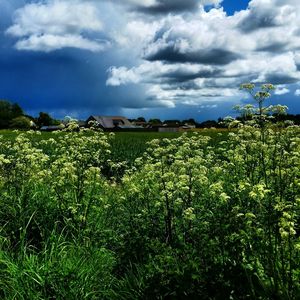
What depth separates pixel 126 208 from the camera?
913cm

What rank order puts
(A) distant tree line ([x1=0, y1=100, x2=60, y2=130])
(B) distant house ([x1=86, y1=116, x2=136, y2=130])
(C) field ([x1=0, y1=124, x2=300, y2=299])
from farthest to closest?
(B) distant house ([x1=86, y1=116, x2=136, y2=130]) → (A) distant tree line ([x1=0, y1=100, x2=60, y2=130]) → (C) field ([x1=0, y1=124, x2=300, y2=299])

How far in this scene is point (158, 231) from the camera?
7691 millimetres

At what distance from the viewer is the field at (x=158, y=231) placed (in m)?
5.38

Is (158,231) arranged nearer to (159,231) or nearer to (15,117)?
(159,231)

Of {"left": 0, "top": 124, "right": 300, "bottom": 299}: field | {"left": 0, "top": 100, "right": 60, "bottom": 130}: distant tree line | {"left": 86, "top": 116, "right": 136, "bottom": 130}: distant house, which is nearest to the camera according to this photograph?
{"left": 0, "top": 124, "right": 300, "bottom": 299}: field

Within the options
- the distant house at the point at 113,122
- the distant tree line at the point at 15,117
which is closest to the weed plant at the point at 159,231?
the distant tree line at the point at 15,117

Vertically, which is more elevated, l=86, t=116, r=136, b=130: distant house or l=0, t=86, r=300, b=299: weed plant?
l=86, t=116, r=136, b=130: distant house

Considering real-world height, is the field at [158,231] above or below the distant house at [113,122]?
below

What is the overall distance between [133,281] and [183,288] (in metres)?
1.44

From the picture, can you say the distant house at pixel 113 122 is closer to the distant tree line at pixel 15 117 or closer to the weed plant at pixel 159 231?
the distant tree line at pixel 15 117

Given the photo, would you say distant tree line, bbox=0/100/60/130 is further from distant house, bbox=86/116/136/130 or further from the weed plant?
the weed plant

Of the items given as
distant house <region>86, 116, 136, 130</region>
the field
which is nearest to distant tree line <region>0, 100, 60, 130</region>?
distant house <region>86, 116, 136, 130</region>

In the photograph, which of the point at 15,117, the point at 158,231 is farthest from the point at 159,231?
the point at 15,117

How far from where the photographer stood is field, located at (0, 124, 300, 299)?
5.38 meters
